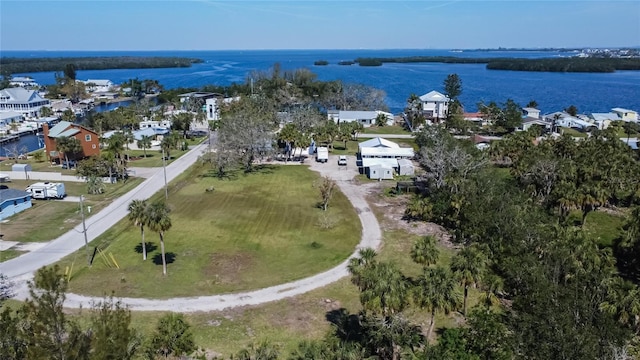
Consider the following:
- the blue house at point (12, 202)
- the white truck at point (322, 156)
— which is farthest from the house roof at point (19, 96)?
the white truck at point (322, 156)

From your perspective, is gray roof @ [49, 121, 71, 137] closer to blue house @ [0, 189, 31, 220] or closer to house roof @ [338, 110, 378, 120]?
blue house @ [0, 189, 31, 220]

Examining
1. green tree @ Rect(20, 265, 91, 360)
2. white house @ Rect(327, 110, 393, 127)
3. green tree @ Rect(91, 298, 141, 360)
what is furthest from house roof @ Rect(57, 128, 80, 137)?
green tree @ Rect(91, 298, 141, 360)

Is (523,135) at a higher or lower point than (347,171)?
higher

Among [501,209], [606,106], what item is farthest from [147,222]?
[606,106]

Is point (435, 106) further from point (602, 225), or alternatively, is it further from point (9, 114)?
point (9, 114)

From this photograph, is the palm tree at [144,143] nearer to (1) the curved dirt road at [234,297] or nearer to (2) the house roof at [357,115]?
(1) the curved dirt road at [234,297]

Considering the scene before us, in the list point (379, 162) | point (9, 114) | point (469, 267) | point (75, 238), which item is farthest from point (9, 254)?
point (9, 114)

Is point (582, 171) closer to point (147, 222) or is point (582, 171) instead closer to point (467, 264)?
point (467, 264)

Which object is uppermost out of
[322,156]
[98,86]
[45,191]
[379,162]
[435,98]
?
[98,86]
